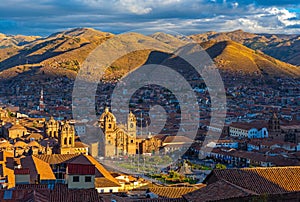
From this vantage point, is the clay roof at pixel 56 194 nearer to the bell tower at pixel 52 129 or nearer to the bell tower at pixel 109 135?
the bell tower at pixel 109 135

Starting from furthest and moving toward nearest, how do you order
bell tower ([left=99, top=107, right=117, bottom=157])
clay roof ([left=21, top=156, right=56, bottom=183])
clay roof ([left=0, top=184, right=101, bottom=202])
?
bell tower ([left=99, top=107, right=117, bottom=157])
clay roof ([left=21, top=156, right=56, bottom=183])
clay roof ([left=0, top=184, right=101, bottom=202])

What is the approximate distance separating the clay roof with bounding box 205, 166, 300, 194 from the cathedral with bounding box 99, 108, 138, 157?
23570 mm

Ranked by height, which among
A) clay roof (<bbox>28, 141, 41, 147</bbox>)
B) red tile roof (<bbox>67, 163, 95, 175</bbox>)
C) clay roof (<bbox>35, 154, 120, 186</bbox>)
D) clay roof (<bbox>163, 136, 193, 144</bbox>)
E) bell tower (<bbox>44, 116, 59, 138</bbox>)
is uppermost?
red tile roof (<bbox>67, 163, 95, 175</bbox>)

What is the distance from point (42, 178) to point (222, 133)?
33.3 meters

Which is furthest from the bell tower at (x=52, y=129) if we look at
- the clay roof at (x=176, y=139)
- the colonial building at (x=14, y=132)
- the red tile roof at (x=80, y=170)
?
the red tile roof at (x=80, y=170)

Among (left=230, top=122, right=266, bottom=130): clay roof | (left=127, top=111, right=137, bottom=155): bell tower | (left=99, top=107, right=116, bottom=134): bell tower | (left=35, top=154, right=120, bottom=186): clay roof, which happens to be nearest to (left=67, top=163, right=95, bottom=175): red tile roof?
(left=35, top=154, right=120, bottom=186): clay roof

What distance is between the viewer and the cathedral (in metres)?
38.7

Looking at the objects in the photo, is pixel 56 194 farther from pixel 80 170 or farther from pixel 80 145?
pixel 80 145

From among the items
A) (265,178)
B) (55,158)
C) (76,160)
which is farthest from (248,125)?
(265,178)

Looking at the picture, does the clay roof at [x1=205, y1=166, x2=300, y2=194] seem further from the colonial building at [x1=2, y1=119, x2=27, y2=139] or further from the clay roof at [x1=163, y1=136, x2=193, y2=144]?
the colonial building at [x1=2, y1=119, x2=27, y2=139]

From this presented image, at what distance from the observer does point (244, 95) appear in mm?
93000

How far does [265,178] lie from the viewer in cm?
1487

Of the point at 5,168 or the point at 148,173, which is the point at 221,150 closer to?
the point at 148,173

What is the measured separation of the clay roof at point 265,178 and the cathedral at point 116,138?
23.6 m
